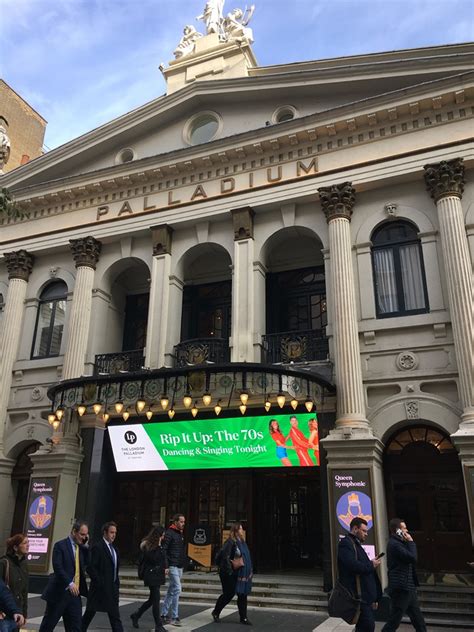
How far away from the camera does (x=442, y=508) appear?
13367 mm

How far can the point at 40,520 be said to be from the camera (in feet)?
50.9

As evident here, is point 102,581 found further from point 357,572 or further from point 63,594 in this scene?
point 357,572

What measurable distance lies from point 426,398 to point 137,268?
36.9ft

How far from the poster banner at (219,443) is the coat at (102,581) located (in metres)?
7.09

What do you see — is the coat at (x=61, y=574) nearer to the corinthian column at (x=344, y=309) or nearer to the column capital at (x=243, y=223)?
the corinthian column at (x=344, y=309)

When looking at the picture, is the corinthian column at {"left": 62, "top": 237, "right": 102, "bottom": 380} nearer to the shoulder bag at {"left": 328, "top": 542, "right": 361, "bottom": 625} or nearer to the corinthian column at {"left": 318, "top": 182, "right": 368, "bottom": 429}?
the corinthian column at {"left": 318, "top": 182, "right": 368, "bottom": 429}

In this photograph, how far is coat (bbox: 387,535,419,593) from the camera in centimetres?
760

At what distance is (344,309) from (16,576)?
10.4 metres

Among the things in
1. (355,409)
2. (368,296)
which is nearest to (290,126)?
(368,296)

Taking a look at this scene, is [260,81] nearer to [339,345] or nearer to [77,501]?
[339,345]

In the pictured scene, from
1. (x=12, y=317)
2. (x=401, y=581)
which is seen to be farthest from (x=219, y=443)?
(x=12, y=317)

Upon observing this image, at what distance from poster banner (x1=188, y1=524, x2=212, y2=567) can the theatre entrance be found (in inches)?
15.6

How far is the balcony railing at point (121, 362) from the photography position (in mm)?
17500

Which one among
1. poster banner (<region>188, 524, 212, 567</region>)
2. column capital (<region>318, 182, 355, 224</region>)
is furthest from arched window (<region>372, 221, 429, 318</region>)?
poster banner (<region>188, 524, 212, 567</region>)
